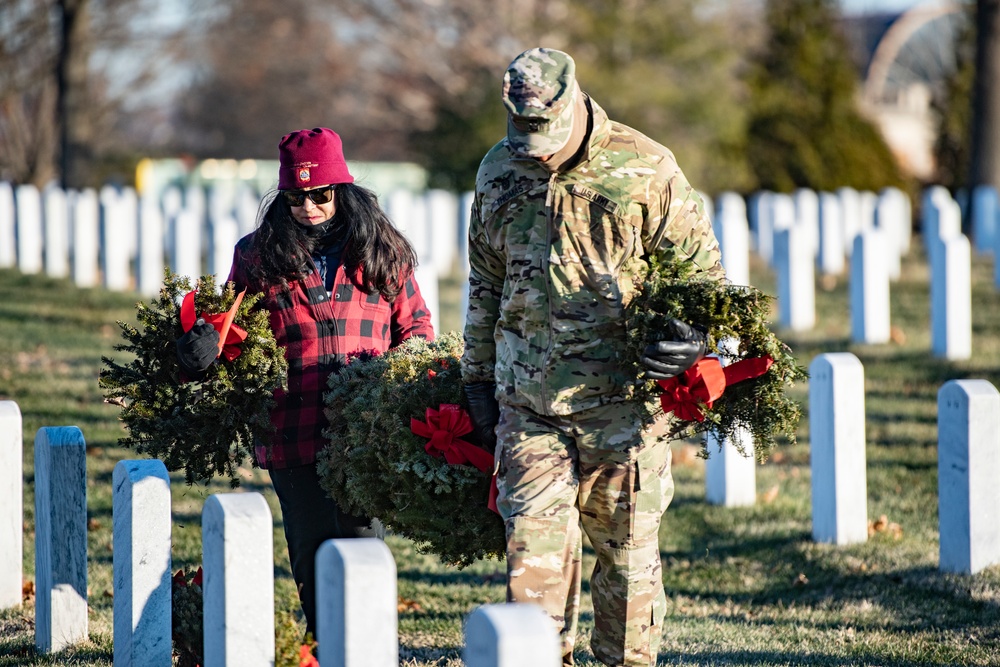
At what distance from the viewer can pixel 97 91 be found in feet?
95.3

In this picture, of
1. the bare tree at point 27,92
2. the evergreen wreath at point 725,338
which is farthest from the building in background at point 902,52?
the evergreen wreath at point 725,338

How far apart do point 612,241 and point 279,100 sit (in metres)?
34.1

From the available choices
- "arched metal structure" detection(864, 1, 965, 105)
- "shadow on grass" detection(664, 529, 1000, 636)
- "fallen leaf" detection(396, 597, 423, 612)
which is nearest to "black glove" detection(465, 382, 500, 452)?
"fallen leaf" detection(396, 597, 423, 612)

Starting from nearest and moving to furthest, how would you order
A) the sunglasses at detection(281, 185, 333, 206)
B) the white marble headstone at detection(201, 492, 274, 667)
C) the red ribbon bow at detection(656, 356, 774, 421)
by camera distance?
1. the white marble headstone at detection(201, 492, 274, 667)
2. the red ribbon bow at detection(656, 356, 774, 421)
3. the sunglasses at detection(281, 185, 333, 206)

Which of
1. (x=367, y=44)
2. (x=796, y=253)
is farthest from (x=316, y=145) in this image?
(x=367, y=44)

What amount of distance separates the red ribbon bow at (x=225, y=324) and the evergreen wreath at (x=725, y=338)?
51.5 inches

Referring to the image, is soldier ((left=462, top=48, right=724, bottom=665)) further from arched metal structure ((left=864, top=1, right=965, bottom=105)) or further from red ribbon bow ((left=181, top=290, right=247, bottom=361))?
arched metal structure ((left=864, top=1, right=965, bottom=105))

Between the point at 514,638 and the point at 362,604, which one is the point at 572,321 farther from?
the point at 514,638

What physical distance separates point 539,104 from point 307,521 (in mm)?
1635

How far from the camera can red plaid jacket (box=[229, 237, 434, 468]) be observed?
402 cm

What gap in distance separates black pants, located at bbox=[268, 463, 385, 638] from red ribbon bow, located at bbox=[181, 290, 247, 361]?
44 centimetres

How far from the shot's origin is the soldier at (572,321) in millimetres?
3418

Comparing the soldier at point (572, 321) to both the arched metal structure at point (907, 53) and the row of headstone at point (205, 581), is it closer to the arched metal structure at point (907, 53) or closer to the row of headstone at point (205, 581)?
the row of headstone at point (205, 581)

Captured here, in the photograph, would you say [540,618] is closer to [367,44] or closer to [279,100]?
[367,44]
